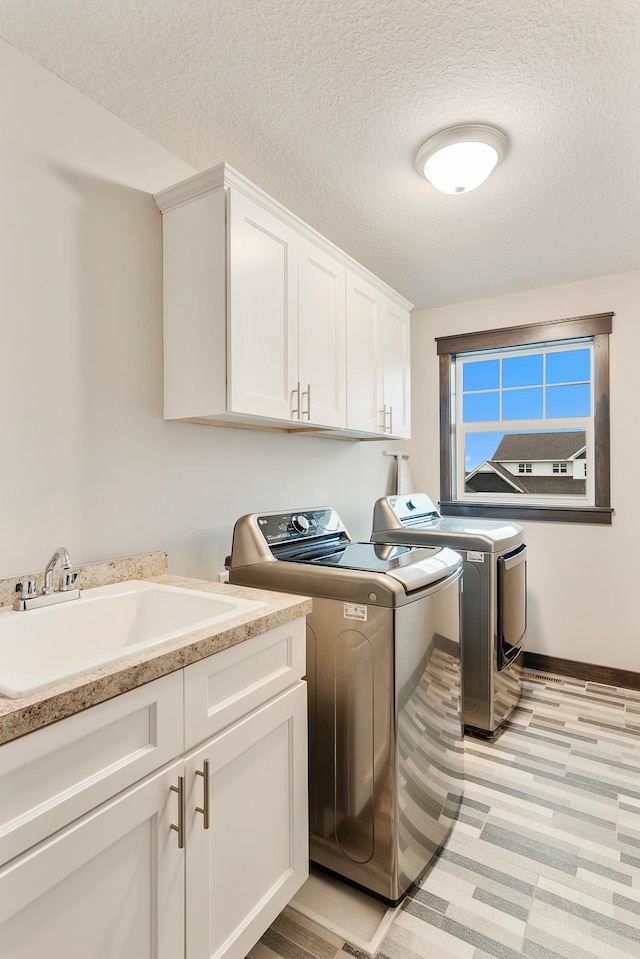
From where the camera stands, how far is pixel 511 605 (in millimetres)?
2570

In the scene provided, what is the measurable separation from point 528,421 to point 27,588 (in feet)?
9.85

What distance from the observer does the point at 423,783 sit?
161 centimetres

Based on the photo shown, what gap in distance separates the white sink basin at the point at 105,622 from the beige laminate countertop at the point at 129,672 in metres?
0.04

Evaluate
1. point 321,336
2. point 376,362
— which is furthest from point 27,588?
point 376,362

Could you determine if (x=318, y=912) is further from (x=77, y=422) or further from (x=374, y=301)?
(x=374, y=301)

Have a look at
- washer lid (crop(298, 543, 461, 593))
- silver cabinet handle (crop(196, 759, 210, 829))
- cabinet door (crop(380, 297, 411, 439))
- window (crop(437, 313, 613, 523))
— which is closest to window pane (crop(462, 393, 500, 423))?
window (crop(437, 313, 613, 523))

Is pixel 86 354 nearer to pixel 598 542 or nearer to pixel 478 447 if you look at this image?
pixel 478 447

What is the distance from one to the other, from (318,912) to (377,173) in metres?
2.53

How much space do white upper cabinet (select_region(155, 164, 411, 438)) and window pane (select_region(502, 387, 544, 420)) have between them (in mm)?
1701

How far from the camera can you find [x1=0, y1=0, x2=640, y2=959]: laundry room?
125cm

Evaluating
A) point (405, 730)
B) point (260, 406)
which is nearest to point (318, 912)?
point (405, 730)

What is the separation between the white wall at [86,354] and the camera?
1375 mm

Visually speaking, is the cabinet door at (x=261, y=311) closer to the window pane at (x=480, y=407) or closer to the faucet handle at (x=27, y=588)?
the faucet handle at (x=27, y=588)

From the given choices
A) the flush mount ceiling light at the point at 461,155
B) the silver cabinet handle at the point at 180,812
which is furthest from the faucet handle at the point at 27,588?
the flush mount ceiling light at the point at 461,155
